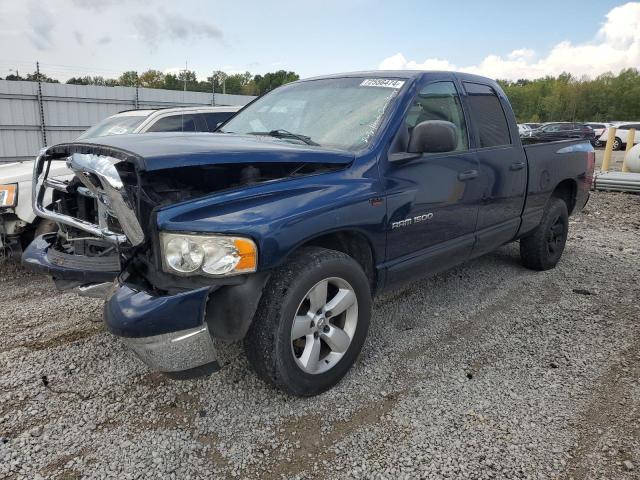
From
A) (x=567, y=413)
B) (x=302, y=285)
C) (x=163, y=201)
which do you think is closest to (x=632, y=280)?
(x=567, y=413)

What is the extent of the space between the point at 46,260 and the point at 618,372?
3682 millimetres

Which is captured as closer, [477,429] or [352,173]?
[477,429]

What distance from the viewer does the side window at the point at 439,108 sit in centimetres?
329

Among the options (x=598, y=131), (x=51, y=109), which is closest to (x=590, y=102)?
(x=598, y=131)

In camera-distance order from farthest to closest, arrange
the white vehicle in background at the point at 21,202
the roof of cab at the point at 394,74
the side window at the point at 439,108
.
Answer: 1. the white vehicle in background at the point at 21,202
2. the roof of cab at the point at 394,74
3. the side window at the point at 439,108

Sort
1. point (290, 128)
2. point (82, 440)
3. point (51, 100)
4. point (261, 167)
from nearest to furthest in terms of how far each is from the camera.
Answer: point (82, 440), point (261, 167), point (290, 128), point (51, 100)

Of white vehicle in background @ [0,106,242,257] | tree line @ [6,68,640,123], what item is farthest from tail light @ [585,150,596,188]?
tree line @ [6,68,640,123]

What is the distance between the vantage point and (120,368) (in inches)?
119

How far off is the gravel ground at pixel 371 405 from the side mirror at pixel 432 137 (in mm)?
1407

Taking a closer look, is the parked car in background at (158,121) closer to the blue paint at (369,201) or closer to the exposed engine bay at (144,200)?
the exposed engine bay at (144,200)

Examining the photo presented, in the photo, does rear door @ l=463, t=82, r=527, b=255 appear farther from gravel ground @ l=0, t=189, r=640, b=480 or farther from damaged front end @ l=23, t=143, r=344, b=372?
damaged front end @ l=23, t=143, r=344, b=372

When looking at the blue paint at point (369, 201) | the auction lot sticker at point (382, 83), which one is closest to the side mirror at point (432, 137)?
the blue paint at point (369, 201)

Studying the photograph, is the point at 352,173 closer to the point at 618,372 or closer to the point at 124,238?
the point at 124,238

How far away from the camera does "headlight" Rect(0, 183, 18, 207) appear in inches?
175
